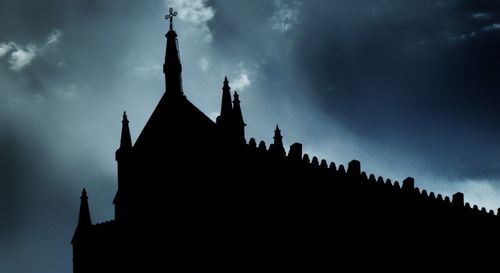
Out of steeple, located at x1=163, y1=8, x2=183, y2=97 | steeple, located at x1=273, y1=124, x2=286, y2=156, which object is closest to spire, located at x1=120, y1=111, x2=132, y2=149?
steeple, located at x1=163, y1=8, x2=183, y2=97

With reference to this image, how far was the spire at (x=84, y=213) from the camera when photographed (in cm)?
3219

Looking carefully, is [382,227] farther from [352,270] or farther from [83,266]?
[83,266]

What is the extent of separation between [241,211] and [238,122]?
4008 millimetres

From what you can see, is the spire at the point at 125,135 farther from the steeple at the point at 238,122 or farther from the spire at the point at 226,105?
the steeple at the point at 238,122

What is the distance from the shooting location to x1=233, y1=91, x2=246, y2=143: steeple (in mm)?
25859

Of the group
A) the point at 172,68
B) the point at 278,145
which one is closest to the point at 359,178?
the point at 278,145

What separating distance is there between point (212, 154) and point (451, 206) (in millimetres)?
12647

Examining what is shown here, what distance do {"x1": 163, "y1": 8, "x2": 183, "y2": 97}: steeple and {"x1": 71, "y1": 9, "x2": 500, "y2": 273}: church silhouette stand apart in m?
0.07

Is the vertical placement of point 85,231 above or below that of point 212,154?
below

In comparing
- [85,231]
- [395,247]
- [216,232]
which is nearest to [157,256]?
[216,232]

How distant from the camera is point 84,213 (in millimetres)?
32281

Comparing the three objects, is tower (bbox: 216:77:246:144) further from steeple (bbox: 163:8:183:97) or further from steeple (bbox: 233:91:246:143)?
steeple (bbox: 163:8:183:97)

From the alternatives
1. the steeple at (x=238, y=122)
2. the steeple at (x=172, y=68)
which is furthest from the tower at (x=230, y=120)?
the steeple at (x=172, y=68)

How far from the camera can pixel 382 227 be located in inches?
1079
